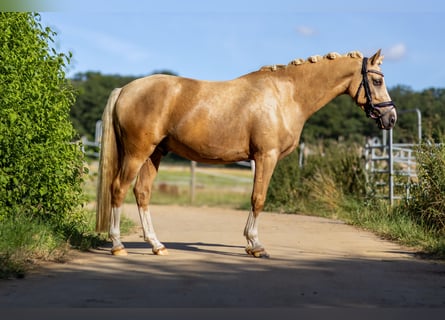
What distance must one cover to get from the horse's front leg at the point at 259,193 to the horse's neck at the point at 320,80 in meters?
0.84

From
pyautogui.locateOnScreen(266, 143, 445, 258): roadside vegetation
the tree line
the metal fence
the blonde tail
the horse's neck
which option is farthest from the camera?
the tree line

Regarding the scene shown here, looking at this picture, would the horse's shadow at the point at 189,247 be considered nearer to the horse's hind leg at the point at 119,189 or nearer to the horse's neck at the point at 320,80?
the horse's hind leg at the point at 119,189

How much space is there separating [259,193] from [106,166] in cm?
187

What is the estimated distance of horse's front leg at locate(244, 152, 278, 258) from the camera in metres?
7.25

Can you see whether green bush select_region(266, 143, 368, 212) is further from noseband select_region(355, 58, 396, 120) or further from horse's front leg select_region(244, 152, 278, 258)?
horse's front leg select_region(244, 152, 278, 258)

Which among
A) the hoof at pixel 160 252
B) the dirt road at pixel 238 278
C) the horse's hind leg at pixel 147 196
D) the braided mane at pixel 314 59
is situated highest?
the braided mane at pixel 314 59

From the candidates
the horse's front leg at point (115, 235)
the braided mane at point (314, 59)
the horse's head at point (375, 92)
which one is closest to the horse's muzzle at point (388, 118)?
the horse's head at point (375, 92)

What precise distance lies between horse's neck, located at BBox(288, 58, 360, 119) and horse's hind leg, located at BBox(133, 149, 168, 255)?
194cm

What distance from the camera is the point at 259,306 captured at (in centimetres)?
462

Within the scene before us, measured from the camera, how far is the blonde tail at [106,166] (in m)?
7.56

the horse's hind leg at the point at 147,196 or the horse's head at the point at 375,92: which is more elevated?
the horse's head at the point at 375,92

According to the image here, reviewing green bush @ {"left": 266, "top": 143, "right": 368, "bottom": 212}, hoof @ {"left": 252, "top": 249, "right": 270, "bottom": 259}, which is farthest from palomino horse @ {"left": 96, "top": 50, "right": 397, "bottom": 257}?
green bush @ {"left": 266, "top": 143, "right": 368, "bottom": 212}

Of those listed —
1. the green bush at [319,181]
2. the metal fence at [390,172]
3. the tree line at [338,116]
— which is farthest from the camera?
the tree line at [338,116]

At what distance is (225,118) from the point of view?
7305 millimetres
